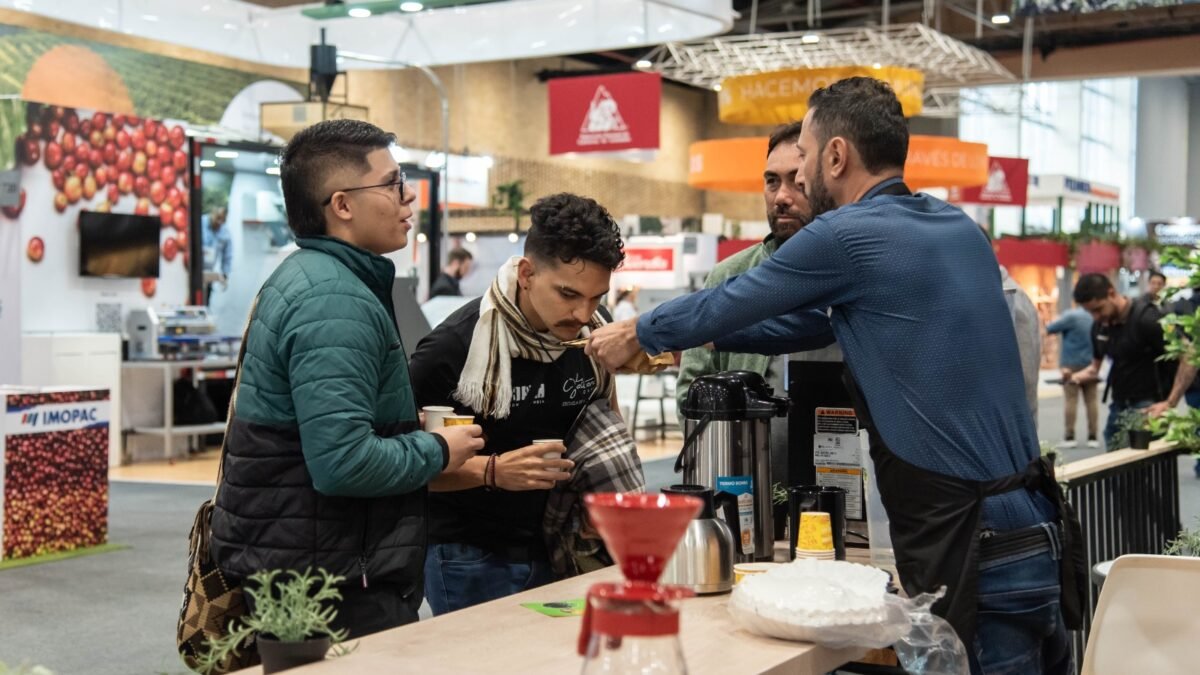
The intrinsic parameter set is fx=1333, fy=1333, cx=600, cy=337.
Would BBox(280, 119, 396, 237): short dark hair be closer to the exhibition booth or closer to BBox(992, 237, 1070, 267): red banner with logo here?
the exhibition booth

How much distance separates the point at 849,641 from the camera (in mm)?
1983

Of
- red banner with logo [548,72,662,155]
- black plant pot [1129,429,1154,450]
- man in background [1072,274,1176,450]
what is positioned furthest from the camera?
red banner with logo [548,72,662,155]

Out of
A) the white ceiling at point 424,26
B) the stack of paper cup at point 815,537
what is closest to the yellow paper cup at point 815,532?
the stack of paper cup at point 815,537

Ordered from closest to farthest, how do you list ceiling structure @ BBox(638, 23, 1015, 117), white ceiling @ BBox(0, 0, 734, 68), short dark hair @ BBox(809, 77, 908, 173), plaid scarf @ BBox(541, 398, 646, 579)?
short dark hair @ BBox(809, 77, 908, 173) → plaid scarf @ BBox(541, 398, 646, 579) → white ceiling @ BBox(0, 0, 734, 68) → ceiling structure @ BBox(638, 23, 1015, 117)

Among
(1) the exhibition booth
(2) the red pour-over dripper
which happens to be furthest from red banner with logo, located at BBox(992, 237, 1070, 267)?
(2) the red pour-over dripper

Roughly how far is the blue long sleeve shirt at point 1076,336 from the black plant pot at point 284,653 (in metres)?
11.9

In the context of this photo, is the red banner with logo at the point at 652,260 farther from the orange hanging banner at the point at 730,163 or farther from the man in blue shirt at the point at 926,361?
the man in blue shirt at the point at 926,361

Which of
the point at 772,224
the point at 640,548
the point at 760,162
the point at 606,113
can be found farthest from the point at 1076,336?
the point at 640,548

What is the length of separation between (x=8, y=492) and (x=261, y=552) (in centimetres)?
545

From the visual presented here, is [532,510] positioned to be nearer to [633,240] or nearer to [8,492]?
[8,492]

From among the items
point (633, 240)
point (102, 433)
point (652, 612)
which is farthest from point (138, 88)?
point (652, 612)

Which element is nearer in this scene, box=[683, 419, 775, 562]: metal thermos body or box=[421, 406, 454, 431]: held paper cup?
box=[421, 406, 454, 431]: held paper cup

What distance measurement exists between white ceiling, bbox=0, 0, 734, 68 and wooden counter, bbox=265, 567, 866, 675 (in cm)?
827

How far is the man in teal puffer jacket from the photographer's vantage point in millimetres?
2084
